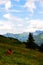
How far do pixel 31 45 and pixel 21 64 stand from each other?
71.7m

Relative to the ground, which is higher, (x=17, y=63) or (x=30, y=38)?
(x=30, y=38)

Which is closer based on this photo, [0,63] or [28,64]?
[0,63]

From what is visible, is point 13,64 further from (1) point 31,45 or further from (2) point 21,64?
(1) point 31,45

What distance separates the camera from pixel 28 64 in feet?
112

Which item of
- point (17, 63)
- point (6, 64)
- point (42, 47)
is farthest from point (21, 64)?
point (42, 47)

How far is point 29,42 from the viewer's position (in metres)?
105

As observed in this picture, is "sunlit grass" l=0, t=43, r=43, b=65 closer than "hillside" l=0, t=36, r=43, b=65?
Yes

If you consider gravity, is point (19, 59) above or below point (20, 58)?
below

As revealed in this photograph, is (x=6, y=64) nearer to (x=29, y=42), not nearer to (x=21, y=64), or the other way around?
(x=21, y=64)

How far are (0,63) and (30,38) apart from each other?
74579mm

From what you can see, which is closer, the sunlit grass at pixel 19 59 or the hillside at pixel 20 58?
the sunlit grass at pixel 19 59

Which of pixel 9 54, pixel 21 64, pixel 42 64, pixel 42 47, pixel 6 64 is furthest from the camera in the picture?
pixel 42 47

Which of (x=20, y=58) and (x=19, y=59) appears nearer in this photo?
(x=19, y=59)

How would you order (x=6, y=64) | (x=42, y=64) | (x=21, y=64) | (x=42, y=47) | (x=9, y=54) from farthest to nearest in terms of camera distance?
(x=42, y=47) < (x=9, y=54) < (x=42, y=64) < (x=21, y=64) < (x=6, y=64)
